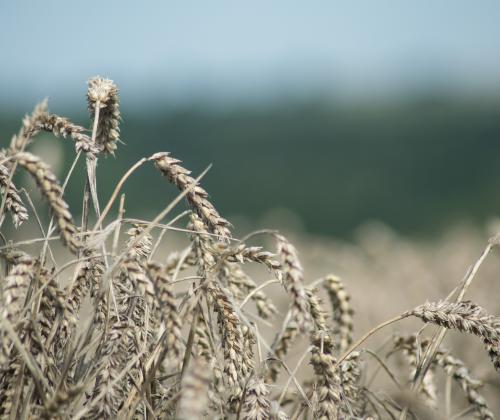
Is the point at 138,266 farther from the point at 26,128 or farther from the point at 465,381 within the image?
the point at 465,381

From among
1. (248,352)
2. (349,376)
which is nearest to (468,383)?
Result: (349,376)

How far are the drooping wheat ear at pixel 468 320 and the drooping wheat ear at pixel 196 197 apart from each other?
23.9 inches

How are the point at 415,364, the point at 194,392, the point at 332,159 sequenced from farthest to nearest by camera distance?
1. the point at 332,159
2. the point at 415,364
3. the point at 194,392

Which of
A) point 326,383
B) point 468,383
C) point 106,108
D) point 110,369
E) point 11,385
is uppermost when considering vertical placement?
point 106,108

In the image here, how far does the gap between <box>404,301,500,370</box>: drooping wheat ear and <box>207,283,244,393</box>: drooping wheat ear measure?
51cm

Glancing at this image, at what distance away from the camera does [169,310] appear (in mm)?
1575

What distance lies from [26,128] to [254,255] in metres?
0.70

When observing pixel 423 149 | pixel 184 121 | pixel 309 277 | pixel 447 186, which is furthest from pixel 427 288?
pixel 184 121

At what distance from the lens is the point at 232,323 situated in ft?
6.31

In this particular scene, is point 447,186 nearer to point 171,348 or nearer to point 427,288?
point 427,288

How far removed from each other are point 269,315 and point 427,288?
274 cm

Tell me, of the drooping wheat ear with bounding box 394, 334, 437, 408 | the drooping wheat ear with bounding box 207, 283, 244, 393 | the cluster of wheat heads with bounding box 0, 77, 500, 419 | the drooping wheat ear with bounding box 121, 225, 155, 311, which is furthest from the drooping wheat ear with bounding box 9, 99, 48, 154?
the drooping wheat ear with bounding box 394, 334, 437, 408

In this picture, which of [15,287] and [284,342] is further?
[284,342]

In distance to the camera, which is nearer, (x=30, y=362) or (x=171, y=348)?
(x=171, y=348)
